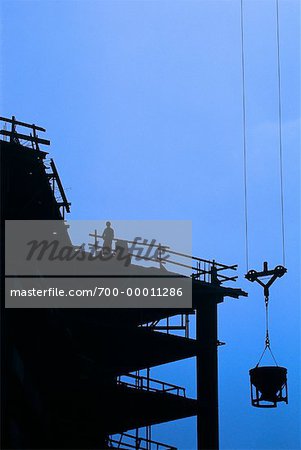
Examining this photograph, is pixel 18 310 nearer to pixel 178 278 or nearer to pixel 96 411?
pixel 96 411

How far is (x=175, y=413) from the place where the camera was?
39406mm

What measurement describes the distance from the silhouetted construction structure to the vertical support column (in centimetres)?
4

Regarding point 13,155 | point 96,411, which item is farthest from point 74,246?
point 96,411

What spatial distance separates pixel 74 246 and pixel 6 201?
355 centimetres

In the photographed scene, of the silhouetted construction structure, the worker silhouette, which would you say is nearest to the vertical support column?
the silhouetted construction structure

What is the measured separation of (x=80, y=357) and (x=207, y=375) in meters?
8.45

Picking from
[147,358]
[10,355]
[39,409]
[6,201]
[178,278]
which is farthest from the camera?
[147,358]

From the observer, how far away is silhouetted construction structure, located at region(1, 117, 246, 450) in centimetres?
3131

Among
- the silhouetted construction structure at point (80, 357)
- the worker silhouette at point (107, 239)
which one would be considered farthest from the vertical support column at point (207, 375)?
the worker silhouette at point (107, 239)

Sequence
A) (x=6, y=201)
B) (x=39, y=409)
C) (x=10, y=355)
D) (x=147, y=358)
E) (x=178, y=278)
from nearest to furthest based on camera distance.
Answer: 1. (x=10, y=355)
2. (x=39, y=409)
3. (x=6, y=201)
4. (x=178, y=278)
5. (x=147, y=358)

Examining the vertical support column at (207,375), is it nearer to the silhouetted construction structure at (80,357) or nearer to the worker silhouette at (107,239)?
the silhouetted construction structure at (80,357)

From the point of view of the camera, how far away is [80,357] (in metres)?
33.5

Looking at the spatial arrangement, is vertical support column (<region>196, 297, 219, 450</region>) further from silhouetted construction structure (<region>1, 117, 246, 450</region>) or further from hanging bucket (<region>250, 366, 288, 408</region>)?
hanging bucket (<region>250, 366, 288, 408</region>)

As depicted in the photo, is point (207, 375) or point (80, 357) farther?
point (207, 375)
